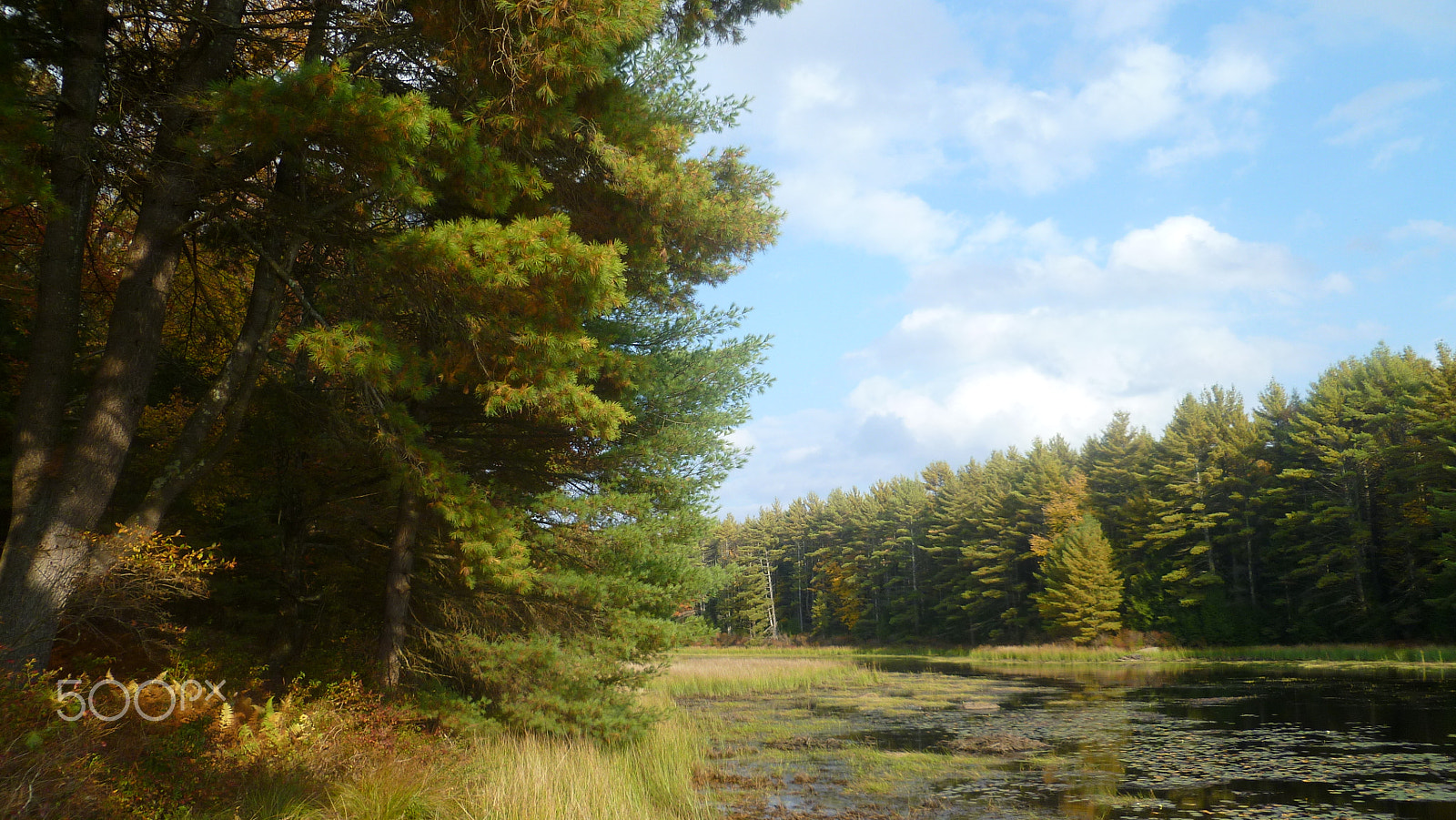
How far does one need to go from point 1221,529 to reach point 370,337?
49.1m

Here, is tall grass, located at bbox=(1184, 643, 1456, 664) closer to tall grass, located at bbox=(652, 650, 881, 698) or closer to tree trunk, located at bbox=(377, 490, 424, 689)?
tall grass, located at bbox=(652, 650, 881, 698)

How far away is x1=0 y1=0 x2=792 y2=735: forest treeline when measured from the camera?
5734 mm

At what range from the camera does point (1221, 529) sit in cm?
4456

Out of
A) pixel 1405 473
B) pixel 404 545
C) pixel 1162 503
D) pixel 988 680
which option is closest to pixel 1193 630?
pixel 1162 503

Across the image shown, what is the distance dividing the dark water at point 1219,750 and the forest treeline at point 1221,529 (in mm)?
12296

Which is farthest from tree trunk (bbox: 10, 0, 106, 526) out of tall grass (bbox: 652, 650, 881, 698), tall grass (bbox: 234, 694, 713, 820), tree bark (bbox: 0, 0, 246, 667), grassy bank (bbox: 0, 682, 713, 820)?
tall grass (bbox: 652, 650, 881, 698)

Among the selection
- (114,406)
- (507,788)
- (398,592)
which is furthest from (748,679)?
(114,406)

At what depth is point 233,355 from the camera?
6.53 m

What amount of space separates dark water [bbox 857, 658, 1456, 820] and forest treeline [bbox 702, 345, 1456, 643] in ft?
40.3

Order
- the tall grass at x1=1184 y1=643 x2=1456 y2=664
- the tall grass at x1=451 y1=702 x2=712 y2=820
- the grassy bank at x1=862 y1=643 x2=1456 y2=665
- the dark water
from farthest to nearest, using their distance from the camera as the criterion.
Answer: the grassy bank at x1=862 y1=643 x2=1456 y2=665
the tall grass at x1=1184 y1=643 x2=1456 y2=664
the dark water
the tall grass at x1=451 y1=702 x2=712 y2=820

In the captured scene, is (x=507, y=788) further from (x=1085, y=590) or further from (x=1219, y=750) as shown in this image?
(x=1085, y=590)

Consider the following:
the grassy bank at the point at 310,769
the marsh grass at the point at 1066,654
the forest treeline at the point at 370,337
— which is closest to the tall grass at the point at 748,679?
the forest treeline at the point at 370,337

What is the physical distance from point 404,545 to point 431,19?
5.56 m

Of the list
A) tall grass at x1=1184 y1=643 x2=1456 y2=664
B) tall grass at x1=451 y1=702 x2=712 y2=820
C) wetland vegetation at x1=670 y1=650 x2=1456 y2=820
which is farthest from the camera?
tall grass at x1=1184 y1=643 x2=1456 y2=664
